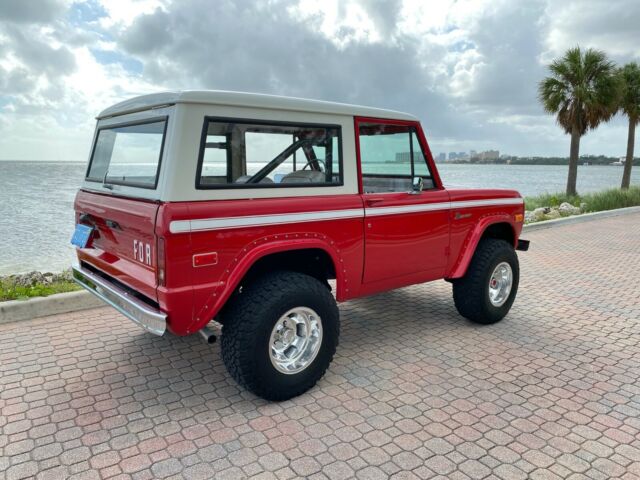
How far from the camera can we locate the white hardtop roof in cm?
297

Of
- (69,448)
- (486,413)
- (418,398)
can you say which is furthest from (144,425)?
(486,413)

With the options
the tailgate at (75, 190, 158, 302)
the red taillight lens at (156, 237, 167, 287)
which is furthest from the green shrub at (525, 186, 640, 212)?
the red taillight lens at (156, 237, 167, 287)

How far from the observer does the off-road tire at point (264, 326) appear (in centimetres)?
314

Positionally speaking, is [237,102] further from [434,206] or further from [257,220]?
[434,206]

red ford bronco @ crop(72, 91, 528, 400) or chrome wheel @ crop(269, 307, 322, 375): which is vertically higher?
red ford bronco @ crop(72, 91, 528, 400)

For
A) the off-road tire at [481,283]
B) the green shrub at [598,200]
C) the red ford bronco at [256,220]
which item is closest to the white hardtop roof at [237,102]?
the red ford bronco at [256,220]

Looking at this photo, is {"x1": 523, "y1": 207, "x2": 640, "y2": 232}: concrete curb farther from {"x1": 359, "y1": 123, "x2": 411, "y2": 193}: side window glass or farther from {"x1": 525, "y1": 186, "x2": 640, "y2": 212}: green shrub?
{"x1": 359, "y1": 123, "x2": 411, "y2": 193}: side window glass

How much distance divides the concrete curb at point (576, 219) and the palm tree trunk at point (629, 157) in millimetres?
5087

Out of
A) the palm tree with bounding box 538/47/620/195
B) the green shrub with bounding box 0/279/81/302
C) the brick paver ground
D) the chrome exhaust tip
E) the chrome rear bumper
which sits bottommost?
the brick paver ground

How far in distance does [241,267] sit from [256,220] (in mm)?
319

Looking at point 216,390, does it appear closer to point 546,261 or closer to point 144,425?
point 144,425

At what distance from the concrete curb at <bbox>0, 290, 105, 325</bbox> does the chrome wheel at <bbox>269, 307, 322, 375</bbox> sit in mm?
2870

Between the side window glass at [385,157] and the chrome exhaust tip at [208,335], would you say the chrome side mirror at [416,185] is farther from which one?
the chrome exhaust tip at [208,335]

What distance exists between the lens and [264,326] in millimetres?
3162
